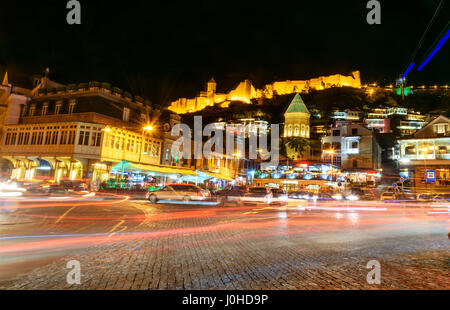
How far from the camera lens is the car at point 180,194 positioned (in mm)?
20562

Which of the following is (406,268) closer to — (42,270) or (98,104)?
(42,270)

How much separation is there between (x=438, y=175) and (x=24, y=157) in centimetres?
5427

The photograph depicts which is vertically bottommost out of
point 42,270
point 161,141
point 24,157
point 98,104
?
point 42,270

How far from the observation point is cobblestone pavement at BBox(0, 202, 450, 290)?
4457 millimetres

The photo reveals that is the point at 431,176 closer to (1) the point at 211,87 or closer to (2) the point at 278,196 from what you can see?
(2) the point at 278,196

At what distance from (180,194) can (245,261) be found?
50.0 feet

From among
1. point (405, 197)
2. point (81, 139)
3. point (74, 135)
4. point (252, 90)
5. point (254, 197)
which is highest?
point (252, 90)

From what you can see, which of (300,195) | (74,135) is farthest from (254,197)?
(74,135)

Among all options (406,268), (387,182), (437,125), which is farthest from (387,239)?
(387,182)

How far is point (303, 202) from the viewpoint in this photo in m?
22.2

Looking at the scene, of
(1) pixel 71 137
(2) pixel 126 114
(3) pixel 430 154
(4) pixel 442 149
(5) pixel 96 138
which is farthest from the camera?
(3) pixel 430 154

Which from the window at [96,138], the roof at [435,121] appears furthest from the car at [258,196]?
the roof at [435,121]

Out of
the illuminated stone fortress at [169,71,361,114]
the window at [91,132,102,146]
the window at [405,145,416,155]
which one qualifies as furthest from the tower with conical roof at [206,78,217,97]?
the window at [91,132,102,146]

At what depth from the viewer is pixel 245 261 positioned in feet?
19.0
